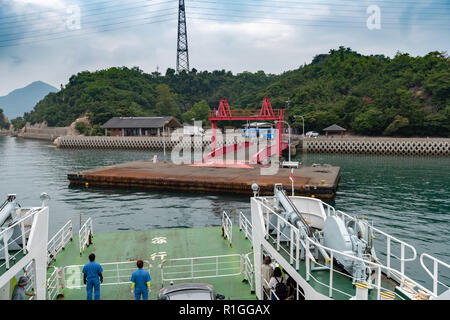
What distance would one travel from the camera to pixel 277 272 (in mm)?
8359

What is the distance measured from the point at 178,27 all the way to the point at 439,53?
106 m

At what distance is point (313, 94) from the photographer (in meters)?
112

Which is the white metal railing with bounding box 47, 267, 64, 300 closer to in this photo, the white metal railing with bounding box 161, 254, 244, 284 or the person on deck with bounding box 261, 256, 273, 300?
the white metal railing with bounding box 161, 254, 244, 284

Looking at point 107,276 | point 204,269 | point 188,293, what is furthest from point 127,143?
point 188,293

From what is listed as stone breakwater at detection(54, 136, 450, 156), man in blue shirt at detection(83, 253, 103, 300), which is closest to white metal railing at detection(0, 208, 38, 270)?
man in blue shirt at detection(83, 253, 103, 300)

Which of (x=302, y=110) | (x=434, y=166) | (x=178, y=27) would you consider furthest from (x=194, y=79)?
(x=434, y=166)

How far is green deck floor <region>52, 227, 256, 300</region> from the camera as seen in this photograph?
11258 millimetres

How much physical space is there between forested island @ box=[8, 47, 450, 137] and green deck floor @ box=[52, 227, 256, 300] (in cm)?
6021

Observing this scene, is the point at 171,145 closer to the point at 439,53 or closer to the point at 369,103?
the point at 369,103

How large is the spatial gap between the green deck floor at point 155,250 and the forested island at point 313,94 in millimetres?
60215

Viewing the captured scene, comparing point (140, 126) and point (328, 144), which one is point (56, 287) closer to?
point (328, 144)

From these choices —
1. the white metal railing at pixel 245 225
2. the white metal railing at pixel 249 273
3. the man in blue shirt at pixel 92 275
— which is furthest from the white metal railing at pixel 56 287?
the white metal railing at pixel 245 225

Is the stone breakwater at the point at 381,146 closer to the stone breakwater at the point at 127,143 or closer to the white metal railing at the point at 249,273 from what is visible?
the stone breakwater at the point at 127,143

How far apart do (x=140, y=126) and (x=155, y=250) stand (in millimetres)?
88584
